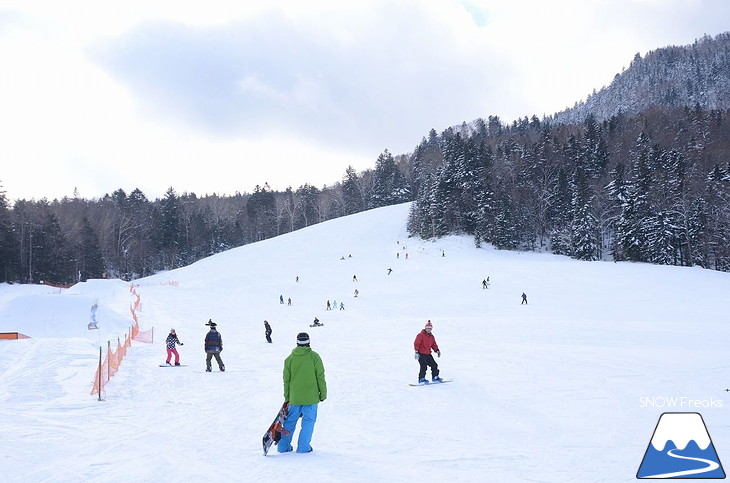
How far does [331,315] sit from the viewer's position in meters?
33.6

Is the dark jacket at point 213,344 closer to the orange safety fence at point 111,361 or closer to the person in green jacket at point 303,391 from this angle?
the orange safety fence at point 111,361

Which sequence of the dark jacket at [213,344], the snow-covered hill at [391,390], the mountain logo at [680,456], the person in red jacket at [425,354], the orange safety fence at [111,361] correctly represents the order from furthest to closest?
the dark jacket at [213,344]
the person in red jacket at [425,354]
the orange safety fence at [111,361]
the snow-covered hill at [391,390]
the mountain logo at [680,456]

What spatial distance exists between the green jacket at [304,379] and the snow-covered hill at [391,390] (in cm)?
79

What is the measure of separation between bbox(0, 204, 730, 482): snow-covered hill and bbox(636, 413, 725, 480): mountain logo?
233mm

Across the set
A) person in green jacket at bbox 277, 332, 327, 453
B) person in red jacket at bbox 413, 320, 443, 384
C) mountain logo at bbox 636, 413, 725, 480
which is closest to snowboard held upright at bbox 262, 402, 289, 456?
person in green jacket at bbox 277, 332, 327, 453

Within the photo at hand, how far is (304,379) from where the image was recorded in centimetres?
655

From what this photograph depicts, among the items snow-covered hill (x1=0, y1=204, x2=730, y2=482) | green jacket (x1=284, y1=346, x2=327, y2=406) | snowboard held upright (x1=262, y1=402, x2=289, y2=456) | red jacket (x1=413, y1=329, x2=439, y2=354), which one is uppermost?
green jacket (x1=284, y1=346, x2=327, y2=406)

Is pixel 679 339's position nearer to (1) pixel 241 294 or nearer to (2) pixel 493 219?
(1) pixel 241 294

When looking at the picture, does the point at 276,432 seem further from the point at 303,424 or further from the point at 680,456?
the point at 680,456

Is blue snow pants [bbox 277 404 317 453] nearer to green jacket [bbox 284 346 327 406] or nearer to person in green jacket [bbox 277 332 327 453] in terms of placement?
person in green jacket [bbox 277 332 327 453]

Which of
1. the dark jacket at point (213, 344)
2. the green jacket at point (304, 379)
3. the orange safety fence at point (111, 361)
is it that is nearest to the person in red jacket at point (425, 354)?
the green jacket at point (304, 379)

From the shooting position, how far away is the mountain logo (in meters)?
5.58

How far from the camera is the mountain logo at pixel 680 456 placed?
558 centimetres

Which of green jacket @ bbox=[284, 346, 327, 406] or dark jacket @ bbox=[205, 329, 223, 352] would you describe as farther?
dark jacket @ bbox=[205, 329, 223, 352]
